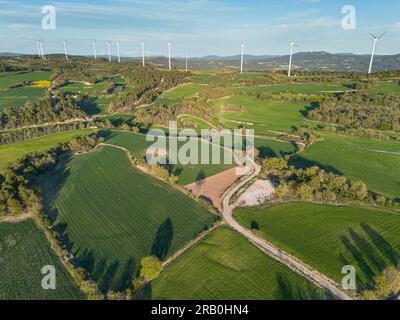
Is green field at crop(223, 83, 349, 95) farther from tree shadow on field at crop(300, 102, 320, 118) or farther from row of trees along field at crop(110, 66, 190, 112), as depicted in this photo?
row of trees along field at crop(110, 66, 190, 112)

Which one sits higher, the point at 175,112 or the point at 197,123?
the point at 175,112

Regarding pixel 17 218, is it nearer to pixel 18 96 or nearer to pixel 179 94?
pixel 18 96

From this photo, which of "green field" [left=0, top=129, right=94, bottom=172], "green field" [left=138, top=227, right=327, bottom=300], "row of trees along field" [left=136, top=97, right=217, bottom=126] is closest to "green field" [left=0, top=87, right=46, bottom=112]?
"green field" [left=0, top=129, right=94, bottom=172]

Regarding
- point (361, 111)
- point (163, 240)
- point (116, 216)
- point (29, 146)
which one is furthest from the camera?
point (361, 111)

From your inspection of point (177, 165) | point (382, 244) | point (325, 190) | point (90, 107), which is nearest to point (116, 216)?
point (177, 165)

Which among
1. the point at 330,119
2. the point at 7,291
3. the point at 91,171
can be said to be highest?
the point at 330,119

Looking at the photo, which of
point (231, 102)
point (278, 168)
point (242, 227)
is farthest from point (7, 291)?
point (231, 102)

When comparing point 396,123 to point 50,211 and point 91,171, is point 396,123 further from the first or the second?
point 50,211
